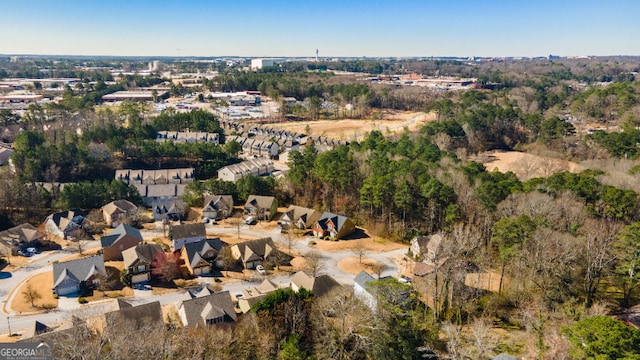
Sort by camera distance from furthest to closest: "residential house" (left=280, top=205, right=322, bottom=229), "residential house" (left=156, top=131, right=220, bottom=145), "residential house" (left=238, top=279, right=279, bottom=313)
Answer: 1. "residential house" (left=156, top=131, right=220, bottom=145)
2. "residential house" (left=280, top=205, right=322, bottom=229)
3. "residential house" (left=238, top=279, right=279, bottom=313)

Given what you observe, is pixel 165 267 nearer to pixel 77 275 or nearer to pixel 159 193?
pixel 77 275

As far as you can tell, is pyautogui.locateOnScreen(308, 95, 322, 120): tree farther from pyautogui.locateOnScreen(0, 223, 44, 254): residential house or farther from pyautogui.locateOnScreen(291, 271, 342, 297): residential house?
pyautogui.locateOnScreen(291, 271, 342, 297): residential house

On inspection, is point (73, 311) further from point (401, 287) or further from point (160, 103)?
point (160, 103)

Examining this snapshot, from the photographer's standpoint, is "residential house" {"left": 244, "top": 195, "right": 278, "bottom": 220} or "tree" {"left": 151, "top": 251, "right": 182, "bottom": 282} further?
"residential house" {"left": 244, "top": 195, "right": 278, "bottom": 220}

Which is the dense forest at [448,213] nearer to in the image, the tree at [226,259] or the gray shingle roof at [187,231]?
the gray shingle roof at [187,231]

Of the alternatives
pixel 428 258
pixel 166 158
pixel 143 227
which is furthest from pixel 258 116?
pixel 428 258

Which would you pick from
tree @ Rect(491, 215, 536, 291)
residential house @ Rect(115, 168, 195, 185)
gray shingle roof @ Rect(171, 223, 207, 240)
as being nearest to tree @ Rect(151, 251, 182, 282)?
gray shingle roof @ Rect(171, 223, 207, 240)

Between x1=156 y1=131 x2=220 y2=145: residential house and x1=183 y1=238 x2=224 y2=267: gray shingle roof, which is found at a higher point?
x1=156 y1=131 x2=220 y2=145: residential house
